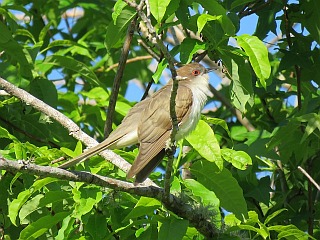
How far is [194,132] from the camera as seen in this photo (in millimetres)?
4883

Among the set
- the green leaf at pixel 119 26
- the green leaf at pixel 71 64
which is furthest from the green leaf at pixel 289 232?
the green leaf at pixel 71 64

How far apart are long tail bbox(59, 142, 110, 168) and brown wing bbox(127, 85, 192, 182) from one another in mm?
227

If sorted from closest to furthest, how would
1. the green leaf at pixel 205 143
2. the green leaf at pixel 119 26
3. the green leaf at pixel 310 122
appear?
the green leaf at pixel 205 143 → the green leaf at pixel 119 26 → the green leaf at pixel 310 122

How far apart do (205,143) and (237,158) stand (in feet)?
0.74

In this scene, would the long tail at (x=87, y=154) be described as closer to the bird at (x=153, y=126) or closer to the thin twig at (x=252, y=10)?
the bird at (x=153, y=126)

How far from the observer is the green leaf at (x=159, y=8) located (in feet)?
14.7

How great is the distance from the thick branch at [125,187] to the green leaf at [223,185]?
5.8 inches

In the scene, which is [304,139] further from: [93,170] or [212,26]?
[93,170]

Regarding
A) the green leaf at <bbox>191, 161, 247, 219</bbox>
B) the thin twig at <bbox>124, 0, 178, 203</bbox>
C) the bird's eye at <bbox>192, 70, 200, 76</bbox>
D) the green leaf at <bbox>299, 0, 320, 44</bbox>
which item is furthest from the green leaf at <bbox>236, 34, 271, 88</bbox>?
the bird's eye at <bbox>192, 70, 200, 76</bbox>

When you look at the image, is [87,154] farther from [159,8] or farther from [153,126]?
[159,8]

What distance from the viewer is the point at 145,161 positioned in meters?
4.73

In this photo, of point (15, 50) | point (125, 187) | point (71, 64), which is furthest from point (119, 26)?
point (71, 64)

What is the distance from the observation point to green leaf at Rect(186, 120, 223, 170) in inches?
182

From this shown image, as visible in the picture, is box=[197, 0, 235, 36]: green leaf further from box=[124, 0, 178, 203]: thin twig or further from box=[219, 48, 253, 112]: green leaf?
box=[124, 0, 178, 203]: thin twig
